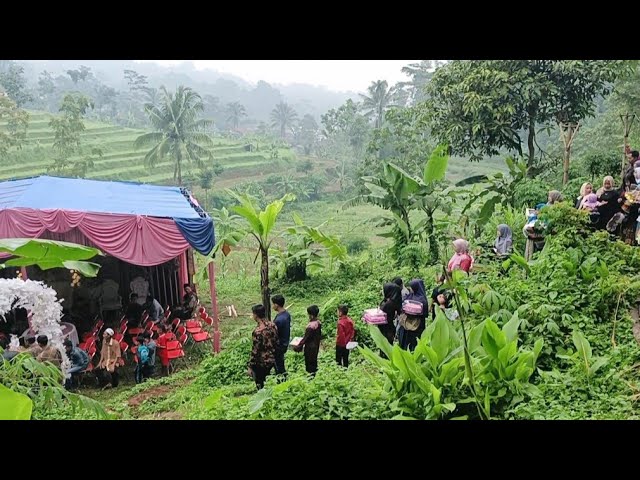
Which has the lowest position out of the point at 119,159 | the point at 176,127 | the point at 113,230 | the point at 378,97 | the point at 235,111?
the point at 113,230

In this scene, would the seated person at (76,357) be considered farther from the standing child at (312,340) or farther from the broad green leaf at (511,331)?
the broad green leaf at (511,331)

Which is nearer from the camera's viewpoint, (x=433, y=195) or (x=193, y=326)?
(x=193, y=326)

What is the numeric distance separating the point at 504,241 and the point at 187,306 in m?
3.62

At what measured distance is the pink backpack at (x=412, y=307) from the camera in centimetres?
416

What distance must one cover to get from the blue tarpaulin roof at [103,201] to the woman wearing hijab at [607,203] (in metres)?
3.79

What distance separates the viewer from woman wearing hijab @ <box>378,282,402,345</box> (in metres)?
4.52

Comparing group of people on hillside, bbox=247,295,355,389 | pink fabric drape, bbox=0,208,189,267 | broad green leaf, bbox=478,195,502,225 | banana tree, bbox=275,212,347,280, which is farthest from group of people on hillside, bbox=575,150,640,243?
pink fabric drape, bbox=0,208,189,267

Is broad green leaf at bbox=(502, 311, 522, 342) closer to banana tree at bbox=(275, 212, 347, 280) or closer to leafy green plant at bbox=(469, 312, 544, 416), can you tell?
leafy green plant at bbox=(469, 312, 544, 416)

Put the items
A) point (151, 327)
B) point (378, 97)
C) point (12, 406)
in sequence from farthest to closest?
point (378, 97), point (151, 327), point (12, 406)

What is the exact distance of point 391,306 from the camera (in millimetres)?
4512

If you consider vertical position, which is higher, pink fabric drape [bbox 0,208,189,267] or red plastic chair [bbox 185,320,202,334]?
pink fabric drape [bbox 0,208,189,267]

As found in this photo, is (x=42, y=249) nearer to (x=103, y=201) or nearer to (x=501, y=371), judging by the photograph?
(x=501, y=371)

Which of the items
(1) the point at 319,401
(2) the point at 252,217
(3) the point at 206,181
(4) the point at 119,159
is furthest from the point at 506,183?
(4) the point at 119,159

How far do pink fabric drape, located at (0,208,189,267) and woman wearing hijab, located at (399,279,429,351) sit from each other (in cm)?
249
